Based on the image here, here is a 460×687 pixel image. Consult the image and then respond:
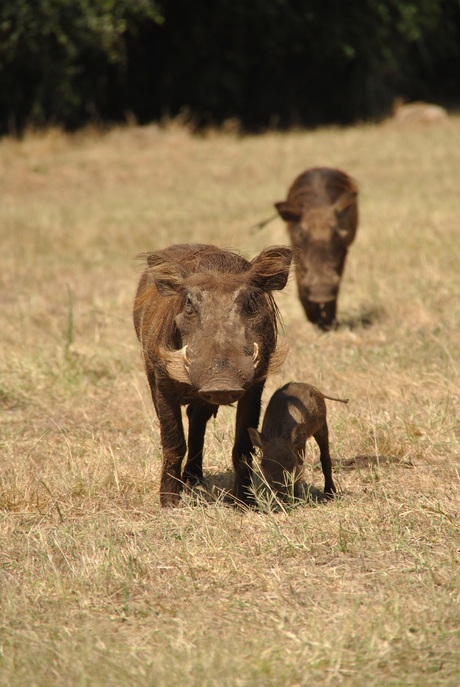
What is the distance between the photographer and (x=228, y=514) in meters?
4.11

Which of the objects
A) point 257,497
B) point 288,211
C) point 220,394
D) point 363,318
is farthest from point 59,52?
point 220,394

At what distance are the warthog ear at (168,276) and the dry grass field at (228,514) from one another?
0.92m

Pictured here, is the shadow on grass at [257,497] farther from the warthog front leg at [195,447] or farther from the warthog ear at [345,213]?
the warthog ear at [345,213]

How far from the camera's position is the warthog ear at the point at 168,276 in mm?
4090

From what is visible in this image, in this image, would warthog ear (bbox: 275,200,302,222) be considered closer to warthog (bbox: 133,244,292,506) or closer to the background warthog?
the background warthog

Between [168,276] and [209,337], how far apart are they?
0.45m

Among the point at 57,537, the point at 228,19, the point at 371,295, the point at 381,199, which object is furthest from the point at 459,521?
the point at 228,19

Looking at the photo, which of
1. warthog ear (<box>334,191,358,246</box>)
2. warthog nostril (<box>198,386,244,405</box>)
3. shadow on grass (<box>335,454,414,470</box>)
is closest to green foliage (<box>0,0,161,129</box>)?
warthog ear (<box>334,191,358,246</box>)

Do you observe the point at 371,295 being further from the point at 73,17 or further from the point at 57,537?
the point at 73,17

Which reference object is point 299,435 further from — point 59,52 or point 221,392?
point 59,52

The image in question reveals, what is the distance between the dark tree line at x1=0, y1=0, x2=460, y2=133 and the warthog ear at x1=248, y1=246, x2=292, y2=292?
14.7 meters

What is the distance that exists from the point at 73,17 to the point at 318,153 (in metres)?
5.26

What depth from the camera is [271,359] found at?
4.03 m

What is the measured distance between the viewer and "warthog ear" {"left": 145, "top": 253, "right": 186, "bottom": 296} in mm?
4090
